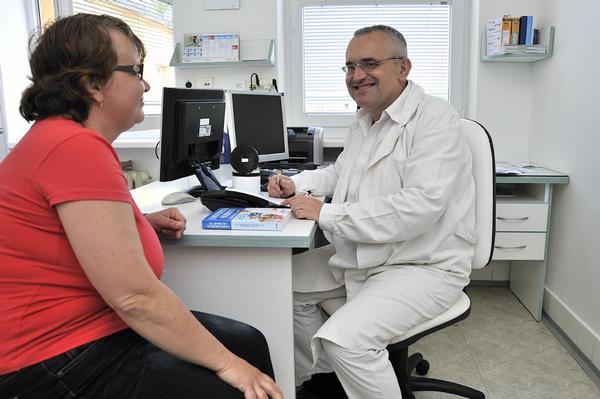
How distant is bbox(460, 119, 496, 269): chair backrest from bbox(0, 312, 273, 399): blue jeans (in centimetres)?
97

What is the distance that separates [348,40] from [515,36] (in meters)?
1.17

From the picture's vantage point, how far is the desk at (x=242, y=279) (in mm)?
1410

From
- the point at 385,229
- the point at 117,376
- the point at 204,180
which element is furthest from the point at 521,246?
the point at 117,376

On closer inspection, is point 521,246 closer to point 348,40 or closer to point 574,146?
point 574,146

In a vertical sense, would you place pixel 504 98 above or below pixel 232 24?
below

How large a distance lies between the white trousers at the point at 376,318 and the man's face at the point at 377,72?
602 mm

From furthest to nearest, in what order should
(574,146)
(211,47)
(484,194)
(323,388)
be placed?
(211,47) → (574,146) → (323,388) → (484,194)

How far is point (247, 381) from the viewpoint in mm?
1056

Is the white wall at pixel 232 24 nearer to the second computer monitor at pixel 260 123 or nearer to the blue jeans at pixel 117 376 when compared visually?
the second computer monitor at pixel 260 123

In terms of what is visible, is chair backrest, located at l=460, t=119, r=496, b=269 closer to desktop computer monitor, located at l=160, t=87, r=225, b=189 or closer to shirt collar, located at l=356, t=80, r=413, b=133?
shirt collar, located at l=356, t=80, r=413, b=133

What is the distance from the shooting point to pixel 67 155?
3.01ft

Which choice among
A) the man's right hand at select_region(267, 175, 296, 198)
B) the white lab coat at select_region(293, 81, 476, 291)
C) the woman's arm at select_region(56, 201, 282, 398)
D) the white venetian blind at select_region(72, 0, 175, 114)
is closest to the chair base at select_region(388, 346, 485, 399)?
the white lab coat at select_region(293, 81, 476, 291)

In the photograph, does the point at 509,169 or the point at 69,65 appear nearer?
the point at 69,65

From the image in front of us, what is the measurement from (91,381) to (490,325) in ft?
7.18
